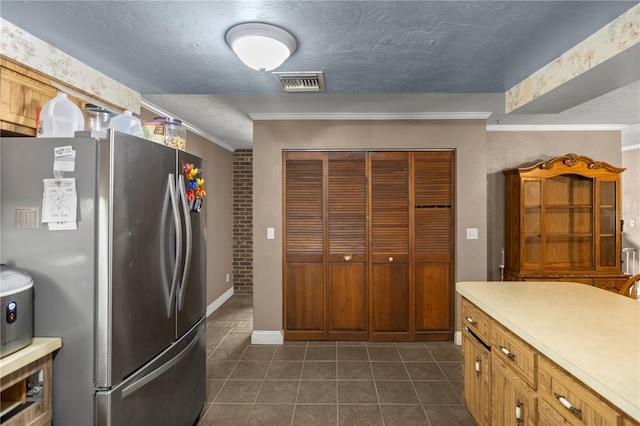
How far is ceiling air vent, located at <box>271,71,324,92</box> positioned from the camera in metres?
2.10

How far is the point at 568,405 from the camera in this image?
120 cm

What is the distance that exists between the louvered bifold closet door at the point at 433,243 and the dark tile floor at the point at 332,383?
27cm

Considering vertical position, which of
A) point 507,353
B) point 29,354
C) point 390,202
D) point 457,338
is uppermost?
point 390,202

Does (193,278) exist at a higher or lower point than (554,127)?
lower

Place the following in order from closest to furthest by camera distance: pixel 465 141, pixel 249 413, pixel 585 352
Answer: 1. pixel 585 352
2. pixel 249 413
3. pixel 465 141

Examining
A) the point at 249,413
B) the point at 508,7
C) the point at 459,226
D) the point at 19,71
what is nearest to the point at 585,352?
the point at 508,7

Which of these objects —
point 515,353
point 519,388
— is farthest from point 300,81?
point 519,388

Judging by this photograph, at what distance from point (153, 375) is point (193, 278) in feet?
1.95

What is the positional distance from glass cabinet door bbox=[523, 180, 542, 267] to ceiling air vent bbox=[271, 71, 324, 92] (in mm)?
2891

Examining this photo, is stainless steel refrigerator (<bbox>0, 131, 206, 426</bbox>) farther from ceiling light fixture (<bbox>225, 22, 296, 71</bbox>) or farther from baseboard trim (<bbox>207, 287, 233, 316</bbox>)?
baseboard trim (<bbox>207, 287, 233, 316</bbox>)

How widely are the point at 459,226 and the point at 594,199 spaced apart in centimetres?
172

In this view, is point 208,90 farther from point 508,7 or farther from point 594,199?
point 594,199

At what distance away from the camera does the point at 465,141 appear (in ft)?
11.6

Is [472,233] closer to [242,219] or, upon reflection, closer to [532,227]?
[532,227]
